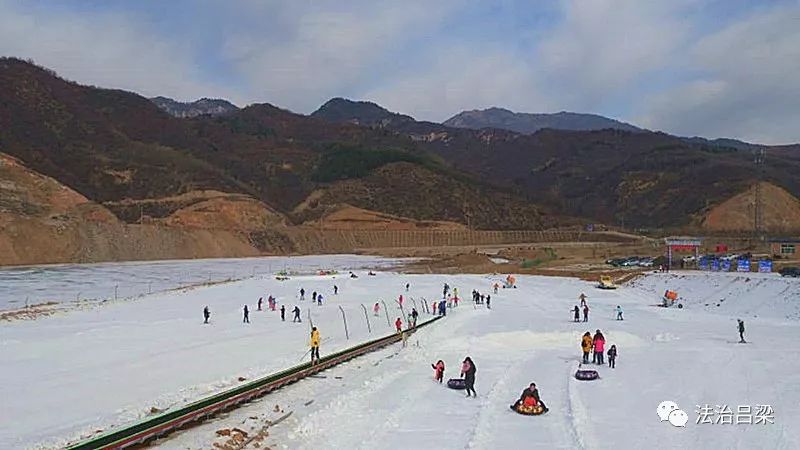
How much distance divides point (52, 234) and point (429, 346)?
66.7m

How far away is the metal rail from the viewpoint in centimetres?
1241

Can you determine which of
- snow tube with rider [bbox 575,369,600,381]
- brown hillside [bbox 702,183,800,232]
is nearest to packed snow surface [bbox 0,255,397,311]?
snow tube with rider [bbox 575,369,600,381]

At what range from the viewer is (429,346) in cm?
2744

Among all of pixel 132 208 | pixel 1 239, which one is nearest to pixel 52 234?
pixel 1 239

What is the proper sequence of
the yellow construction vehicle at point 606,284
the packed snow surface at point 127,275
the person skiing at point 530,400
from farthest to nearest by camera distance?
the yellow construction vehicle at point 606,284, the packed snow surface at point 127,275, the person skiing at point 530,400

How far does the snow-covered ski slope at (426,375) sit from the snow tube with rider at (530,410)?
0.22 metres

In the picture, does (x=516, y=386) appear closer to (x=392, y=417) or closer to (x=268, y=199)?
(x=392, y=417)

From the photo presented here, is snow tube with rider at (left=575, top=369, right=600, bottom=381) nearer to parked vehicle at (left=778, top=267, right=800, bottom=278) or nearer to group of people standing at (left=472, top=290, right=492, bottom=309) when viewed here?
group of people standing at (left=472, top=290, right=492, bottom=309)

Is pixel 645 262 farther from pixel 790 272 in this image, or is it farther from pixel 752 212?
pixel 752 212

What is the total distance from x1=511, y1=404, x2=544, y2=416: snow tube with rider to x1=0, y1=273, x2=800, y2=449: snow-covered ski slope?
0.71 ft

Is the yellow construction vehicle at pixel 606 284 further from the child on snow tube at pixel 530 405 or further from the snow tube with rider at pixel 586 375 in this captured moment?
the child on snow tube at pixel 530 405

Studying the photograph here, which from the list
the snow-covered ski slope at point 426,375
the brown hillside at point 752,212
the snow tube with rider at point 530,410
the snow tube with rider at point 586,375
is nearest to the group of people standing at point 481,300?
the snow-covered ski slope at point 426,375

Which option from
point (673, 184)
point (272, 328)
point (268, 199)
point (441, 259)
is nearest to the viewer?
point (272, 328)

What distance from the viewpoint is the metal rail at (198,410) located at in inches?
488
